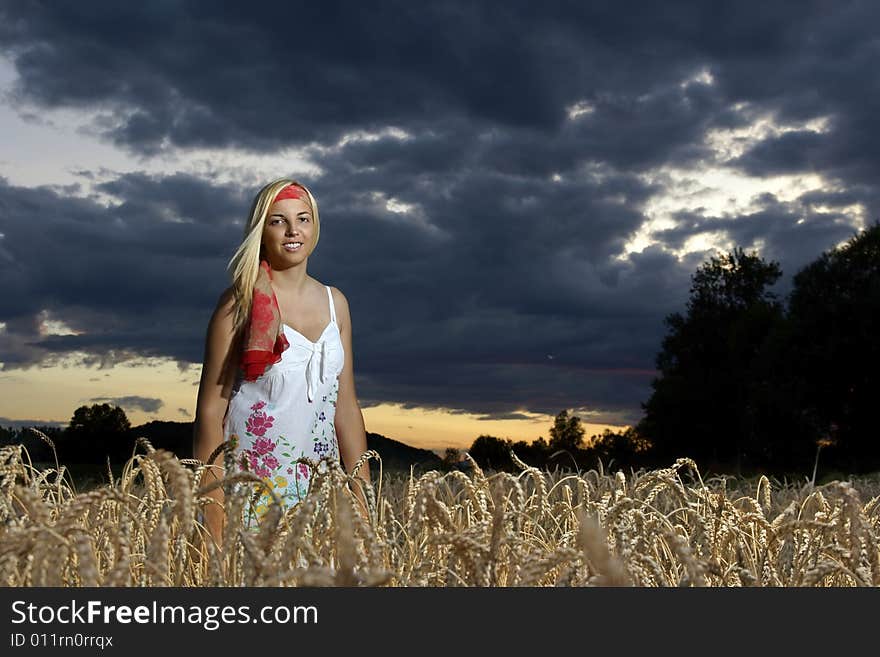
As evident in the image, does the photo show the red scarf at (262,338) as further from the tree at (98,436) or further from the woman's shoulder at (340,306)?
the tree at (98,436)

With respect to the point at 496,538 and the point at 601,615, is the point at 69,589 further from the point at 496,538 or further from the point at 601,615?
the point at 601,615

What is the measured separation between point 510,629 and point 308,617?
1.29ft

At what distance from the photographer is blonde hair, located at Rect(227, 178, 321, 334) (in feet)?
14.1

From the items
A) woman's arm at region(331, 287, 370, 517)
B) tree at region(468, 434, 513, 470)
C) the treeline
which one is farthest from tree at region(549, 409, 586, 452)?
woman's arm at region(331, 287, 370, 517)

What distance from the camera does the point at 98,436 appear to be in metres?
10.9

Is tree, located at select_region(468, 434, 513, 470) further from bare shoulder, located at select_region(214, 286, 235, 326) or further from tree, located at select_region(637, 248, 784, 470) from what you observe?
tree, located at select_region(637, 248, 784, 470)

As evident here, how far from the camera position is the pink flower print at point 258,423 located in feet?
14.1

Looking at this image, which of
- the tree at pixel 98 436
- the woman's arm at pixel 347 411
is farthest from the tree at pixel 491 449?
the woman's arm at pixel 347 411

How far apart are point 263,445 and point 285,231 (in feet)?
3.65

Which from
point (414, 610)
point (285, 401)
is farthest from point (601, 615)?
point (285, 401)

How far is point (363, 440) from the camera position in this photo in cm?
490

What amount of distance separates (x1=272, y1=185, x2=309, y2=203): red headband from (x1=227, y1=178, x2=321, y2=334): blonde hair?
0.07ft

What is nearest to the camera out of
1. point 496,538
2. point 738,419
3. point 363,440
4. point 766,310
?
point 496,538

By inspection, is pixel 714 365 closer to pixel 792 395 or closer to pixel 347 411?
pixel 792 395
